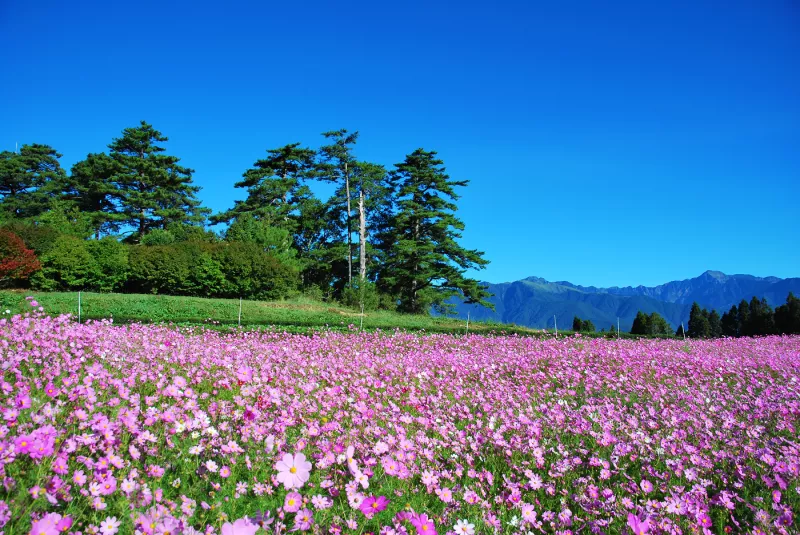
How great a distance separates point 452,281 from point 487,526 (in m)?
27.6

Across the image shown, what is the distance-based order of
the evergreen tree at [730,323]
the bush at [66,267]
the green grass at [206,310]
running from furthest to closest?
1. the evergreen tree at [730,323]
2. the bush at [66,267]
3. the green grass at [206,310]

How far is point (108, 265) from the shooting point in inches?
944

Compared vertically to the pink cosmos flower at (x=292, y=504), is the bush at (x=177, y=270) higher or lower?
higher

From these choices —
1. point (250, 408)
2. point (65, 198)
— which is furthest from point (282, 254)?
point (250, 408)

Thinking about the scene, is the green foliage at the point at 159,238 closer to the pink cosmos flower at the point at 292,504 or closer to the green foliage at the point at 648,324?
the green foliage at the point at 648,324

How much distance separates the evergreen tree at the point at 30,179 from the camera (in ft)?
122

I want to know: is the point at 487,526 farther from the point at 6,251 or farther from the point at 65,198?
the point at 65,198

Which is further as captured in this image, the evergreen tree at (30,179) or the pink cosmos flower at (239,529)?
the evergreen tree at (30,179)

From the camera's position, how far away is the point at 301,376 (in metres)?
4.65

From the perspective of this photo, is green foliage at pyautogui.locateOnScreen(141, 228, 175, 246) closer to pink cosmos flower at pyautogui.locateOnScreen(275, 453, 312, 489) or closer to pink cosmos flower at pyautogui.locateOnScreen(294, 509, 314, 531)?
pink cosmos flower at pyautogui.locateOnScreen(275, 453, 312, 489)

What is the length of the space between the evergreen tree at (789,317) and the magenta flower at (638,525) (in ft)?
111

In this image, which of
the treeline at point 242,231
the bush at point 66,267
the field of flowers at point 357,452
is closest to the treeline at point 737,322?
the treeline at point 242,231

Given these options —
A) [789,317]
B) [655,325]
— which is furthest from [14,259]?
[789,317]

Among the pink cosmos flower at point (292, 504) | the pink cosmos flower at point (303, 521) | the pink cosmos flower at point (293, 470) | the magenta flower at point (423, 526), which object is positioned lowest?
the magenta flower at point (423, 526)
